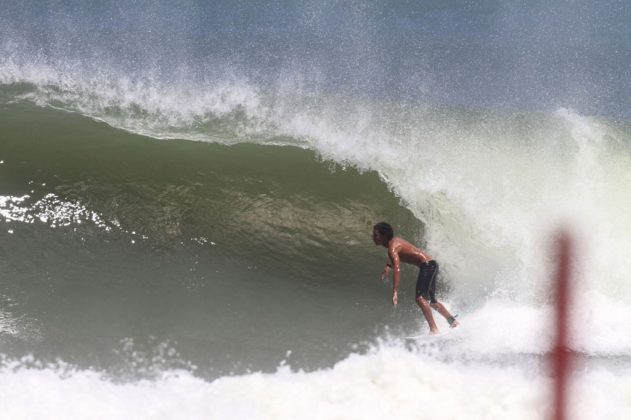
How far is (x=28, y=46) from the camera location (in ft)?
43.0

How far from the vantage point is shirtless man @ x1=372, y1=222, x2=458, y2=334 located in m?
5.97

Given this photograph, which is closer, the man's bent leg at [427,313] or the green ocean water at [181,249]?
the green ocean water at [181,249]

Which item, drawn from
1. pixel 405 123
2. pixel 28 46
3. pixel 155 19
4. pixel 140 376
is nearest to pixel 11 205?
pixel 140 376

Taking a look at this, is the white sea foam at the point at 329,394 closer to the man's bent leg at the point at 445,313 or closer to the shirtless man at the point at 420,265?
the man's bent leg at the point at 445,313

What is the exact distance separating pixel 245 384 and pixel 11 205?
11.7ft

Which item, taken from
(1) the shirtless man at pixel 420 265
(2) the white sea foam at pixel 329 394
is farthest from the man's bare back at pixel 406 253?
(2) the white sea foam at pixel 329 394

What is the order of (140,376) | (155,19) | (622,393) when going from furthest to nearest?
1. (155,19)
2. (140,376)
3. (622,393)

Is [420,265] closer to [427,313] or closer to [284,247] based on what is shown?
[427,313]

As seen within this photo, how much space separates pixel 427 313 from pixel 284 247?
1.74 metres

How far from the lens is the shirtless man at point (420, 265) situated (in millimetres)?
5973

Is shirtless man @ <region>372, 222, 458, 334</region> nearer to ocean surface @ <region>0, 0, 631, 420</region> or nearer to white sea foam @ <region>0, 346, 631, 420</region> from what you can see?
ocean surface @ <region>0, 0, 631, 420</region>

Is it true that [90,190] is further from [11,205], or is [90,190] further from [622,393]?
[622,393]

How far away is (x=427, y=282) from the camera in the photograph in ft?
20.1

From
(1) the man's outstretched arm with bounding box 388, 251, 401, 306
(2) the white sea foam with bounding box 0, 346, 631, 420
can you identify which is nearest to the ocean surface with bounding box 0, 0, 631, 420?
(2) the white sea foam with bounding box 0, 346, 631, 420
